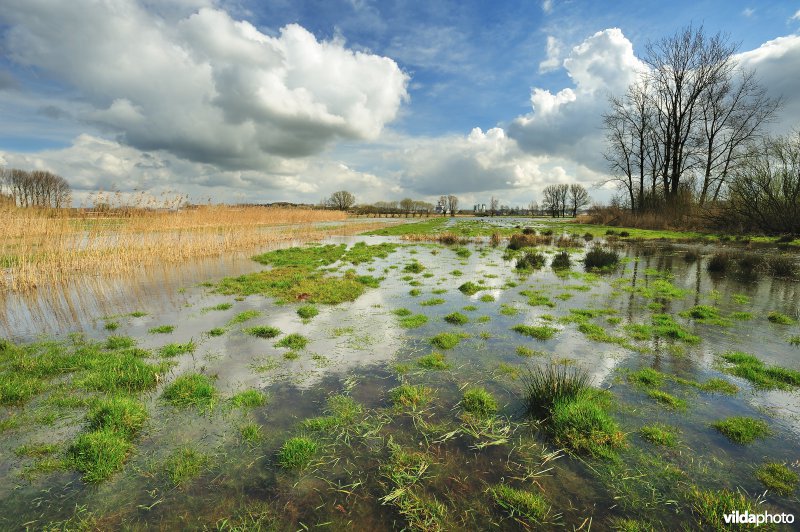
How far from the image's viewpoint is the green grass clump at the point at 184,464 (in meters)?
4.01

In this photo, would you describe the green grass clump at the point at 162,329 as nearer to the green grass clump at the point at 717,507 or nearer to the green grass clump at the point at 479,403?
the green grass clump at the point at 479,403

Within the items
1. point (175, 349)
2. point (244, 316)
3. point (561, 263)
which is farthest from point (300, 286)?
point (561, 263)

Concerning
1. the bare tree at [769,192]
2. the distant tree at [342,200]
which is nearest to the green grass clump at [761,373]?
the bare tree at [769,192]

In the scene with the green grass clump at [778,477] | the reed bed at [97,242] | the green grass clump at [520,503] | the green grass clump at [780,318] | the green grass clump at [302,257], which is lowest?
the green grass clump at [520,503]

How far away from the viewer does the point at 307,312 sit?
10.4 m

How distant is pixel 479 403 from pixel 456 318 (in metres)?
4.39

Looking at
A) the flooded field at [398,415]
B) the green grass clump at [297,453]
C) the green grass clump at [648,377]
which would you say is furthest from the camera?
the green grass clump at [648,377]

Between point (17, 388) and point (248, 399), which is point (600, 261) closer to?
point (248, 399)

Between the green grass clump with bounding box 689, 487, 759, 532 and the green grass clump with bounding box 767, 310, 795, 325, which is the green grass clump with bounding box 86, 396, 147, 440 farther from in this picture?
the green grass clump with bounding box 767, 310, 795, 325

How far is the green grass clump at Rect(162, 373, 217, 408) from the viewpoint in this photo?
5.58m

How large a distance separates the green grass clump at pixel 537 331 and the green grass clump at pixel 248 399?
634 cm

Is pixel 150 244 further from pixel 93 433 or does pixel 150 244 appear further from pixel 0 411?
pixel 93 433

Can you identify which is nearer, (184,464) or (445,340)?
(184,464)

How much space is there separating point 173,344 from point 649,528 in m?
8.94
